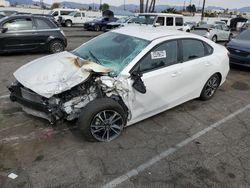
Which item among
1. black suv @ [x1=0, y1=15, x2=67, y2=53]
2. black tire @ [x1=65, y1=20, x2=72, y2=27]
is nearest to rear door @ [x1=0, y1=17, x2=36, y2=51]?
black suv @ [x1=0, y1=15, x2=67, y2=53]

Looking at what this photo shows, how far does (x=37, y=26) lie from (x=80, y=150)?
746cm

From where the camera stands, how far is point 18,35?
30.4 ft

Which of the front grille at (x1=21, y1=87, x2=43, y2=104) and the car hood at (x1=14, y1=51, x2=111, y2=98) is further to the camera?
the front grille at (x1=21, y1=87, x2=43, y2=104)

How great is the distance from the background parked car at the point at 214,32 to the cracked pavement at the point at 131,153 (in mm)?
13158

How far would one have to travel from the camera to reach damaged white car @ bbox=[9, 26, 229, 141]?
3.60 metres

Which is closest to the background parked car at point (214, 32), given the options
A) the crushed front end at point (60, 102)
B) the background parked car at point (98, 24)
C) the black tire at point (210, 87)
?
the background parked car at point (98, 24)

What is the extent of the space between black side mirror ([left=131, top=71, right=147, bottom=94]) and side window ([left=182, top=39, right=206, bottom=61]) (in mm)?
1225

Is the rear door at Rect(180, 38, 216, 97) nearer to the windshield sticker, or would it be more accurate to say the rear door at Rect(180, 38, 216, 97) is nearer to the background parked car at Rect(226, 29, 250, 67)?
the windshield sticker

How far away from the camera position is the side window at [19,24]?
30.1 feet

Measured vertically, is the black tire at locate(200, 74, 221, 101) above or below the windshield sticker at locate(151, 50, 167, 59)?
below

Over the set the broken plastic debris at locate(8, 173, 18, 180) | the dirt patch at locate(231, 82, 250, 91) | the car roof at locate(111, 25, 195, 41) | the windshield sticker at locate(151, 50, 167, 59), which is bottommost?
the dirt patch at locate(231, 82, 250, 91)

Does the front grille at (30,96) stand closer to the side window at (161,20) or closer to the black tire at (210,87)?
the black tire at (210,87)

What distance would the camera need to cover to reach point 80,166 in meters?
3.28

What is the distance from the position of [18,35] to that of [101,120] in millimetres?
7005
